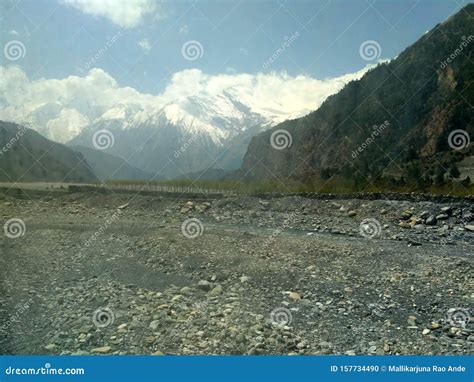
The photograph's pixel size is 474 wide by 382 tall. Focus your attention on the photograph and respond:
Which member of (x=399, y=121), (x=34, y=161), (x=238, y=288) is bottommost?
(x=238, y=288)

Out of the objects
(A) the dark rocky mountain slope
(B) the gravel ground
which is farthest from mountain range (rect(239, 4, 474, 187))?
(A) the dark rocky mountain slope

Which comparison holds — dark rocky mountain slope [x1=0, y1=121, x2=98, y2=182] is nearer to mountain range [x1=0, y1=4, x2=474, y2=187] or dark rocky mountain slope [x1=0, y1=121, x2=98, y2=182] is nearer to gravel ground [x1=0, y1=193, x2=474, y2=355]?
mountain range [x1=0, y1=4, x2=474, y2=187]

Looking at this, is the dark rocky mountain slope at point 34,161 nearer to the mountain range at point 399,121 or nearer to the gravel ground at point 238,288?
the gravel ground at point 238,288

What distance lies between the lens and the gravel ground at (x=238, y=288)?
7.44m

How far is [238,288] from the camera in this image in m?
9.85

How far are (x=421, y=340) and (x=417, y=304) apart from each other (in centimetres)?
167

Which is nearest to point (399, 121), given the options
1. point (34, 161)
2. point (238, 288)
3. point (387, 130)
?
point (387, 130)

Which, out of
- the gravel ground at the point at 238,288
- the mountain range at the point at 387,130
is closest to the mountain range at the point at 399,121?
the mountain range at the point at 387,130

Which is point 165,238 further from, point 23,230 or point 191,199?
point 191,199

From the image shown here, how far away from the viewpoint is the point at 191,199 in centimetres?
2470

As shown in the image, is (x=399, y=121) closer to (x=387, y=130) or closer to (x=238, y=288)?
(x=387, y=130)

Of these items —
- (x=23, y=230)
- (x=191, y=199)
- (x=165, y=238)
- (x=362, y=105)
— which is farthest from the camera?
(x=362, y=105)

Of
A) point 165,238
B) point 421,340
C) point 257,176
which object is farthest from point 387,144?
point 421,340

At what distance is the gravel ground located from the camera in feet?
24.4
